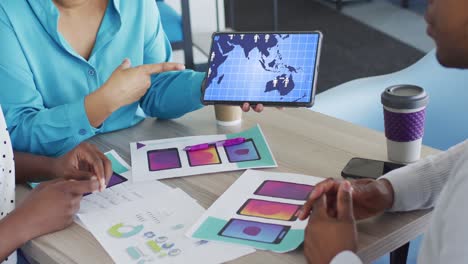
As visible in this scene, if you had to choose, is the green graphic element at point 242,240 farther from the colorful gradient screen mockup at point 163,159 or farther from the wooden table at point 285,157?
the colorful gradient screen mockup at point 163,159

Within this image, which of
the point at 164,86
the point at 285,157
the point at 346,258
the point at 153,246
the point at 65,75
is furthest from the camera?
the point at 164,86

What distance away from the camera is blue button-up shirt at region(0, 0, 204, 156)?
1.39 m

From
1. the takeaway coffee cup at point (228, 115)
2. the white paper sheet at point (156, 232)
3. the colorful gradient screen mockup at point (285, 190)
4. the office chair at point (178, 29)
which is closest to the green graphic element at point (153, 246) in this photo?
the white paper sheet at point (156, 232)

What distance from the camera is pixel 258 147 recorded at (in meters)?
1.39

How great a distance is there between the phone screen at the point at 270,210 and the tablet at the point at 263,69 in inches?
10.1

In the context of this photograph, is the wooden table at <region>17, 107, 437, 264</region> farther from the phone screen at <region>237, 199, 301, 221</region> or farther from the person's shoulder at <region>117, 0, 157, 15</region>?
the person's shoulder at <region>117, 0, 157, 15</region>

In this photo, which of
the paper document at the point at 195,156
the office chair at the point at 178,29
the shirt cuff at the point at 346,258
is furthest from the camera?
the office chair at the point at 178,29

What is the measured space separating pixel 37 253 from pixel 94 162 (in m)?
0.21

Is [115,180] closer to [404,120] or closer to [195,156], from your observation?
[195,156]

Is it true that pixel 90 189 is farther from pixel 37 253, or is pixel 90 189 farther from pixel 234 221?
pixel 234 221

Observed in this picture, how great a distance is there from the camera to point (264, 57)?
1388mm

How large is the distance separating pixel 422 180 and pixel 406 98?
18 centimetres

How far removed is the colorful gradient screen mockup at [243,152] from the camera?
4.39 ft

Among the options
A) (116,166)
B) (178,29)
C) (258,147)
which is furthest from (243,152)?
(178,29)
